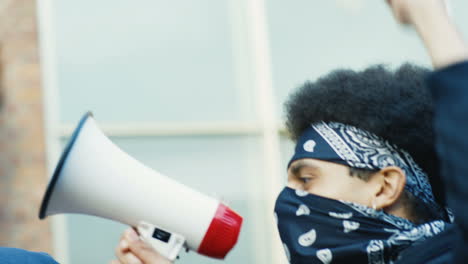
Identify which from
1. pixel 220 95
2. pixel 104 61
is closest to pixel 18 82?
pixel 104 61

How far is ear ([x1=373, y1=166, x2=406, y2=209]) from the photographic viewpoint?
2.36 metres

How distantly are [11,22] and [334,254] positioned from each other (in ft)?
11.1

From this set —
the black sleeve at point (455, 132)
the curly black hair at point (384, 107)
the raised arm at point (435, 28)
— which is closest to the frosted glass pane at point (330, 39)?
the curly black hair at point (384, 107)

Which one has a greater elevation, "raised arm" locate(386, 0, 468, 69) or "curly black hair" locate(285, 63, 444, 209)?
"raised arm" locate(386, 0, 468, 69)

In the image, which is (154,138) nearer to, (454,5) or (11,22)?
(11,22)

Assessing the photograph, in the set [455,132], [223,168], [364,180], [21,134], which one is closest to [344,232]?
[364,180]

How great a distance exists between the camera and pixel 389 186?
2.38 m

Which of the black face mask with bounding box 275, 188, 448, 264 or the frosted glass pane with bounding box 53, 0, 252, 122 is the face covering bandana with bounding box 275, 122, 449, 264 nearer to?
the black face mask with bounding box 275, 188, 448, 264

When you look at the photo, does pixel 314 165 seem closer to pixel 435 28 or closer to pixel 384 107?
pixel 384 107

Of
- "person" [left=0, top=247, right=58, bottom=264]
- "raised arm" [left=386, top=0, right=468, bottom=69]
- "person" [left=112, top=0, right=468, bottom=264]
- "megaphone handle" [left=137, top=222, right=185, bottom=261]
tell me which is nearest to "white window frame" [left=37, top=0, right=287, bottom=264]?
"person" [left=0, top=247, right=58, bottom=264]

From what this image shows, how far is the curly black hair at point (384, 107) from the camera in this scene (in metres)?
2.45

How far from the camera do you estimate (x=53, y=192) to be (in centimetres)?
223

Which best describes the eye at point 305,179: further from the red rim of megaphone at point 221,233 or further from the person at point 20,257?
the person at point 20,257

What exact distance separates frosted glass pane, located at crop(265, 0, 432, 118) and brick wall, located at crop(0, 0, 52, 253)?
65.3 inches
